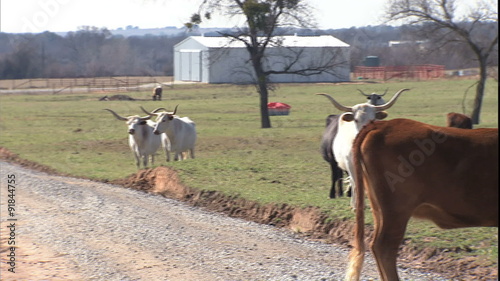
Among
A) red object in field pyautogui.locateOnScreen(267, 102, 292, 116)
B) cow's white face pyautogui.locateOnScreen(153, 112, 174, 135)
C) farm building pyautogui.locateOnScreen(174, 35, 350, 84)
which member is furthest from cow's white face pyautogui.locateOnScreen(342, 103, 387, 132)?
farm building pyautogui.locateOnScreen(174, 35, 350, 84)

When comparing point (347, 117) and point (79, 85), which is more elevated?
point (347, 117)

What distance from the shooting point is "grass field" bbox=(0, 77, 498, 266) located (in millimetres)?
13032

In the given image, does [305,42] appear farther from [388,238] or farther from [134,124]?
[388,238]

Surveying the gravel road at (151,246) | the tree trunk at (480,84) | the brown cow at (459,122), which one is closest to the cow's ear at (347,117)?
the gravel road at (151,246)

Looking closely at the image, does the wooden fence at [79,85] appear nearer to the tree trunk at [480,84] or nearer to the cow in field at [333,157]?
the tree trunk at [480,84]

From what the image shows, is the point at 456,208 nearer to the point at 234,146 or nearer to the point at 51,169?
the point at 51,169

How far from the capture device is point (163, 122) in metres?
19.1

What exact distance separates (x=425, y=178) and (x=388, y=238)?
625 millimetres

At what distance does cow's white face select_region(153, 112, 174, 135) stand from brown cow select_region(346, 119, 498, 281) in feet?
39.7

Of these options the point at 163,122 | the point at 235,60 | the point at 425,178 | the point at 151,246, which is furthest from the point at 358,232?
the point at 235,60

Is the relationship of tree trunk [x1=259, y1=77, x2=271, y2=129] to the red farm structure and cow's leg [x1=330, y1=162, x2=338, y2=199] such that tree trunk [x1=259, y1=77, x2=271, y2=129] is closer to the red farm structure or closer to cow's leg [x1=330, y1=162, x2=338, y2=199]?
cow's leg [x1=330, y1=162, x2=338, y2=199]

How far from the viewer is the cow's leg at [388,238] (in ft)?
22.6

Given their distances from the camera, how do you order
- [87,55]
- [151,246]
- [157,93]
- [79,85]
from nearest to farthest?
[151,246] → [157,93] → [79,85] → [87,55]

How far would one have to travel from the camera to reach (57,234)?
10961mm
